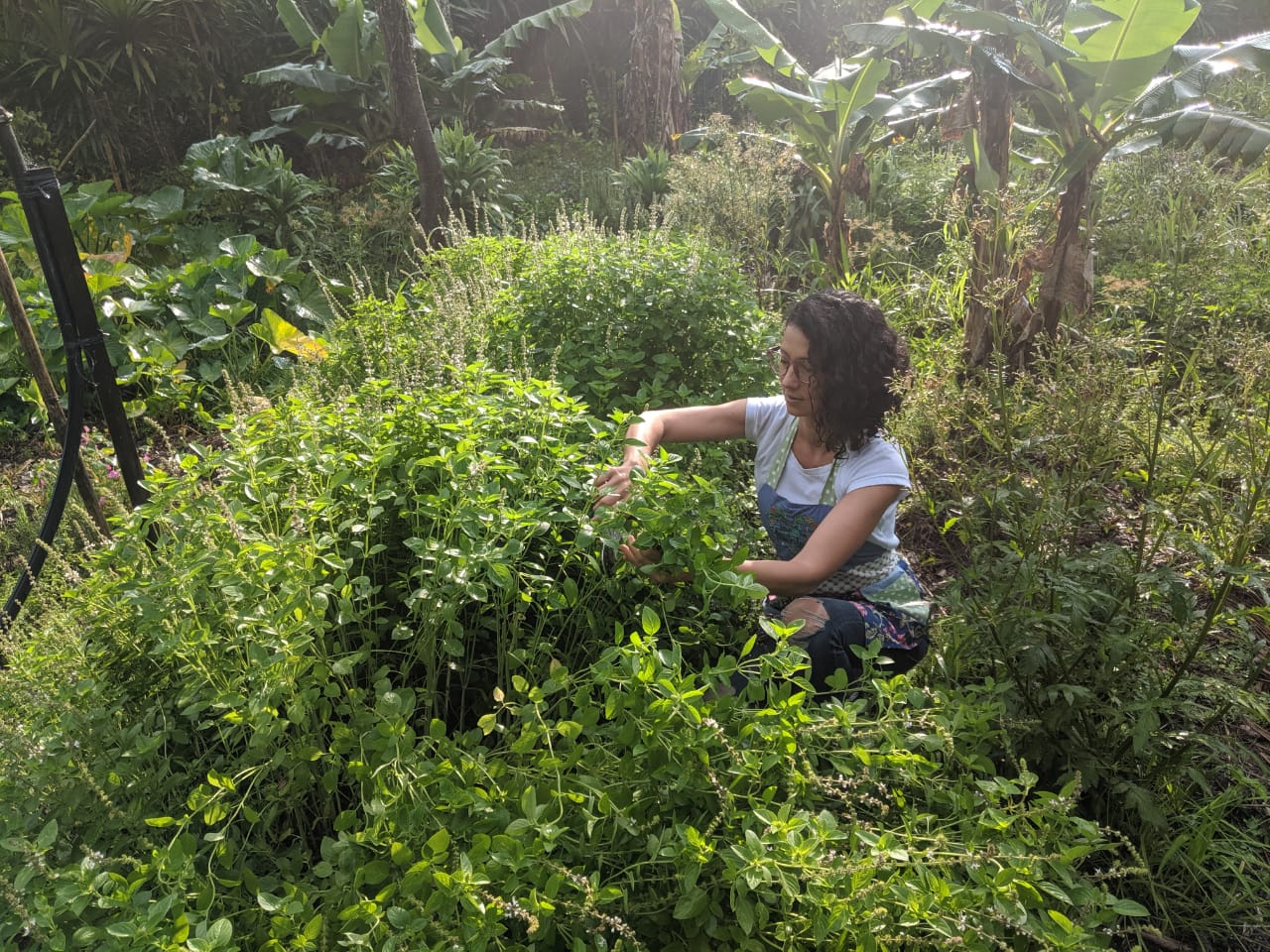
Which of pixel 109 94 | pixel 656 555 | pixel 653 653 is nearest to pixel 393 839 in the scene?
pixel 653 653

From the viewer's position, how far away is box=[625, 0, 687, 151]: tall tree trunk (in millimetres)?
9750

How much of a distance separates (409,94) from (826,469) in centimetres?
596

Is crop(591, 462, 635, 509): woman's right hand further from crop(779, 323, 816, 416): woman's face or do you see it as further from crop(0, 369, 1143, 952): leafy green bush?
crop(779, 323, 816, 416): woman's face

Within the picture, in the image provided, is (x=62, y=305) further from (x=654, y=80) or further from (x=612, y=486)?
(x=654, y=80)

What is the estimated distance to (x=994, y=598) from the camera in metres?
2.08

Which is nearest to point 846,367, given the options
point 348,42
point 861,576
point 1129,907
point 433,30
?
point 861,576

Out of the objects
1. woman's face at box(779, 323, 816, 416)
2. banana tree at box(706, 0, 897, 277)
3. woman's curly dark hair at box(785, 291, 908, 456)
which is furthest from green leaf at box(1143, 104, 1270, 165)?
woman's face at box(779, 323, 816, 416)

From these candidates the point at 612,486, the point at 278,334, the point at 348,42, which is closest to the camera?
the point at 612,486

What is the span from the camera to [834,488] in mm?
2422

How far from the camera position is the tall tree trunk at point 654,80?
32.0 feet

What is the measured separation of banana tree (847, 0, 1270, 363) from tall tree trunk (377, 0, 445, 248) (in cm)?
382

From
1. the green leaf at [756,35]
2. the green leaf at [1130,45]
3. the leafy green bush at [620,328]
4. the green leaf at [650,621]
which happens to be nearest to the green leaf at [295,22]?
the green leaf at [756,35]

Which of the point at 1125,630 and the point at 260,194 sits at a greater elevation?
the point at 1125,630

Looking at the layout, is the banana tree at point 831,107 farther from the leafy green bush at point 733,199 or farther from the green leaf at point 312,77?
the green leaf at point 312,77
